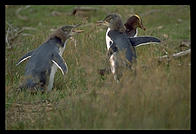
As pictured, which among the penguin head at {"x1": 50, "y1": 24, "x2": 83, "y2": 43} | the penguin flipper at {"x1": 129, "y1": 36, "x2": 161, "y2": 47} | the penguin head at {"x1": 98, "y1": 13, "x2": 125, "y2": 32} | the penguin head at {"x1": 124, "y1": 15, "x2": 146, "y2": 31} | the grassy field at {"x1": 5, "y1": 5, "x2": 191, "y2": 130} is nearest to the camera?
the grassy field at {"x1": 5, "y1": 5, "x2": 191, "y2": 130}

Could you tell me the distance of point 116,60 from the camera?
6.84 meters

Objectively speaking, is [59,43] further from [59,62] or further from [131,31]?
[131,31]

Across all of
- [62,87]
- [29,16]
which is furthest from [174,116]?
[29,16]

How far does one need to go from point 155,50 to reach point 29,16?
866cm

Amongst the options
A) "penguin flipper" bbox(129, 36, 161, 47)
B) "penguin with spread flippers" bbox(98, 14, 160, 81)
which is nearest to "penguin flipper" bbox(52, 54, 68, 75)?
"penguin with spread flippers" bbox(98, 14, 160, 81)

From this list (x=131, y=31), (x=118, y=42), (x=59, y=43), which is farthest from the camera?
(x=131, y=31)

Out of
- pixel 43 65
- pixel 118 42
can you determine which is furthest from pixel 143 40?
pixel 43 65

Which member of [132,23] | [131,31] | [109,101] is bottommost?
[109,101]

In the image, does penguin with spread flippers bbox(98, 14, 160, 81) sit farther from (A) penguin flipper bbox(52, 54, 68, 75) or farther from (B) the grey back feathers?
(B) the grey back feathers

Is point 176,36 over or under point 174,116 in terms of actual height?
over

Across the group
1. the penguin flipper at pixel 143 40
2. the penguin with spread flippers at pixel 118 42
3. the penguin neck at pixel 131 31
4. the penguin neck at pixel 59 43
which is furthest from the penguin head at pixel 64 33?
the penguin neck at pixel 131 31

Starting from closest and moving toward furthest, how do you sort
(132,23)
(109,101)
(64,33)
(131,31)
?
1. (109,101)
2. (64,33)
3. (131,31)
4. (132,23)

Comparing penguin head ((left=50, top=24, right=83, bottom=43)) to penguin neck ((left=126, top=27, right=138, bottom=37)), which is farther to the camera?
penguin neck ((left=126, top=27, right=138, bottom=37))

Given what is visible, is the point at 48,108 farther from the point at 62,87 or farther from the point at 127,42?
the point at 127,42
